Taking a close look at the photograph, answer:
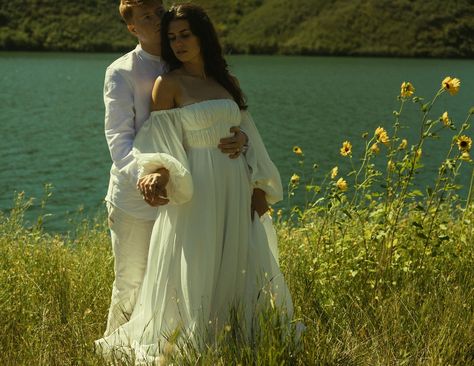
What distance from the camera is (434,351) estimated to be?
2.86 metres

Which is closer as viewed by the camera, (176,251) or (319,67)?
(176,251)

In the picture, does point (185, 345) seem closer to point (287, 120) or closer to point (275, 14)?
point (287, 120)

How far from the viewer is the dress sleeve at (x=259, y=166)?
128 inches

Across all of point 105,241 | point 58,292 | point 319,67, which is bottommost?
point 319,67

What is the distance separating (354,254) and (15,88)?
123 ft

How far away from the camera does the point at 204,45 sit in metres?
3.14

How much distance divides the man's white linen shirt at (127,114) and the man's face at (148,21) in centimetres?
7

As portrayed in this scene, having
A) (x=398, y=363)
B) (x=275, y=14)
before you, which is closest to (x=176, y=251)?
(x=398, y=363)

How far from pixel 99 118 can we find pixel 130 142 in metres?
26.4

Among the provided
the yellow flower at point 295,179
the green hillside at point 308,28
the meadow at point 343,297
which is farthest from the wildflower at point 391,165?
the green hillside at point 308,28

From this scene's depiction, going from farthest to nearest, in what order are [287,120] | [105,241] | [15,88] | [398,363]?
1. [15,88]
2. [287,120]
3. [105,241]
4. [398,363]

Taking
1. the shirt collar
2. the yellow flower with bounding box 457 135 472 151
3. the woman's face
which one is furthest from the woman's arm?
the yellow flower with bounding box 457 135 472 151

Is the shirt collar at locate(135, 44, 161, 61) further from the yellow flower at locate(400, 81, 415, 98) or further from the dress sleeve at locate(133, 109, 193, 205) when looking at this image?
the yellow flower at locate(400, 81, 415, 98)

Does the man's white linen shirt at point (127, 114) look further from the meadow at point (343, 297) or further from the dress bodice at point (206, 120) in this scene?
the meadow at point (343, 297)
